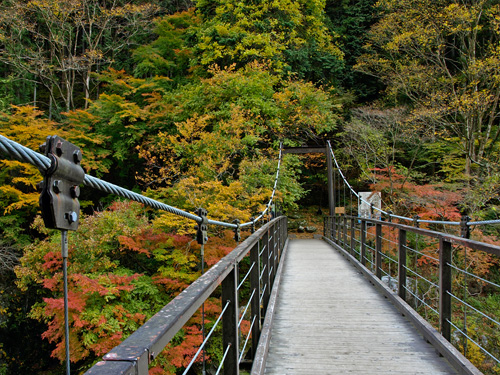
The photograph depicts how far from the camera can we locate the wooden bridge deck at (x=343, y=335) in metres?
2.49

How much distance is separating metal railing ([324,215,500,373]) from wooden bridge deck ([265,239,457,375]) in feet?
0.72

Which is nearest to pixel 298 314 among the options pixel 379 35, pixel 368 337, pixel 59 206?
pixel 368 337

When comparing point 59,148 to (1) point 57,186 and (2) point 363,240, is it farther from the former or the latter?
(2) point 363,240

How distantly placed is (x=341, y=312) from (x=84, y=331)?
4.49m

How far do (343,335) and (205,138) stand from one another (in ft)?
21.1

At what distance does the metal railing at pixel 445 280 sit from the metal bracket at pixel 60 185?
2.09 m

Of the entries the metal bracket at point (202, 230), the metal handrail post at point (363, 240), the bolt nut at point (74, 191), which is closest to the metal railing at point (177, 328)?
the metal bracket at point (202, 230)

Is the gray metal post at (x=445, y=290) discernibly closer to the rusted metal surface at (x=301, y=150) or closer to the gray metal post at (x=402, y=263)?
the gray metal post at (x=402, y=263)

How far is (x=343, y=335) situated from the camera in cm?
306

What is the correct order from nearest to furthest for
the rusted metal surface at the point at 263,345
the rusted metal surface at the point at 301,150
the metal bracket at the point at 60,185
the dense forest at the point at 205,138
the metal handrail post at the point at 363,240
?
1. the metal bracket at the point at 60,185
2. the rusted metal surface at the point at 263,345
3. the metal handrail post at the point at 363,240
4. the dense forest at the point at 205,138
5. the rusted metal surface at the point at 301,150

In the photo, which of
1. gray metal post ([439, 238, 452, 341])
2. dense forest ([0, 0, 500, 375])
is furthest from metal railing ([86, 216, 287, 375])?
dense forest ([0, 0, 500, 375])

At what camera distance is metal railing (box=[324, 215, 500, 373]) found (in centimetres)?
263

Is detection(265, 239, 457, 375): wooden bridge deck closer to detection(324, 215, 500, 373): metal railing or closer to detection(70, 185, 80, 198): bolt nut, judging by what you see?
detection(324, 215, 500, 373): metal railing

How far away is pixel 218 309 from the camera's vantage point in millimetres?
6137
